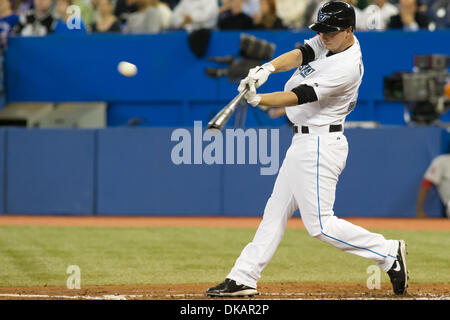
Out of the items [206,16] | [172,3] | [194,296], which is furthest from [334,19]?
[172,3]

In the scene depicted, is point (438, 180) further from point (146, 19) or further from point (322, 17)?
point (322, 17)

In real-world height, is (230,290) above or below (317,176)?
below

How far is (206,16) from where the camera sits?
14.7m

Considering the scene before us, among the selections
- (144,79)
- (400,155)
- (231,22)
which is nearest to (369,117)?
(400,155)

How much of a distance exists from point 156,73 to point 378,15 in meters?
3.80

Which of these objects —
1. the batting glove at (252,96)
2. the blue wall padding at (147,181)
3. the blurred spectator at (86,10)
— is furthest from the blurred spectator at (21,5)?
the batting glove at (252,96)

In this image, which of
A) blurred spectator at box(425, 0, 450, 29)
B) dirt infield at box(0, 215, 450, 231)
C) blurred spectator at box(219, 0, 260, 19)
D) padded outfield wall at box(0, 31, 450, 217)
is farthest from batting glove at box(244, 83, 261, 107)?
blurred spectator at box(425, 0, 450, 29)

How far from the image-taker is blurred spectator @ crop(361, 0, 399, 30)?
14305mm

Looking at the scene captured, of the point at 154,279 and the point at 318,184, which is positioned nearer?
the point at 318,184

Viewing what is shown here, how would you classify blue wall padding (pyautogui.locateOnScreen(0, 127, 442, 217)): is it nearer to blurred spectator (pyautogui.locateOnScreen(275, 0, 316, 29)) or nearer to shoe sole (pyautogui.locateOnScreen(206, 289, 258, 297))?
blurred spectator (pyautogui.locateOnScreen(275, 0, 316, 29))

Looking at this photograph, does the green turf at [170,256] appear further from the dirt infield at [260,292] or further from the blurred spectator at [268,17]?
the blurred spectator at [268,17]

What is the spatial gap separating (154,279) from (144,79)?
8.21 metres

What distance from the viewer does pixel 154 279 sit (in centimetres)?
702
